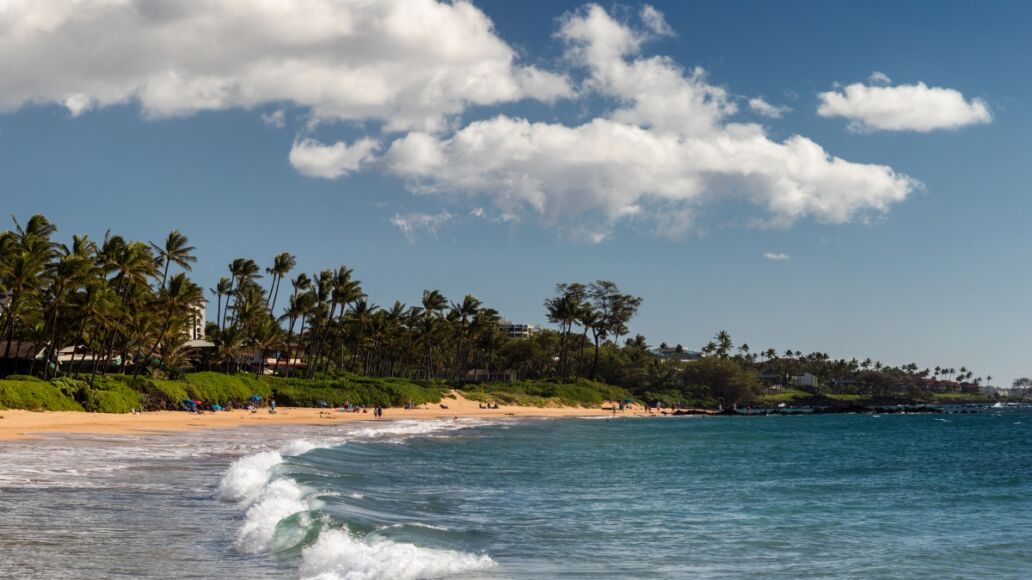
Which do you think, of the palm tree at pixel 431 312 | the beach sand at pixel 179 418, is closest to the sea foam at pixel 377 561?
the beach sand at pixel 179 418

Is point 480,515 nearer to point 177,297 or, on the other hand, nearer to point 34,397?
point 34,397

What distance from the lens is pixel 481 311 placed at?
4995 inches

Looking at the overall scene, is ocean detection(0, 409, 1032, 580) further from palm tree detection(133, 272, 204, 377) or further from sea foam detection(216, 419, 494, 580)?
Result: palm tree detection(133, 272, 204, 377)

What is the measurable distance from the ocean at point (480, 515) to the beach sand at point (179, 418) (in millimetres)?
5375

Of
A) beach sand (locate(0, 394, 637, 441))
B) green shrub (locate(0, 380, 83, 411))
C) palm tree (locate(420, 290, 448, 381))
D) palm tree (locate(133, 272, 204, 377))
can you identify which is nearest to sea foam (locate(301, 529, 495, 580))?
beach sand (locate(0, 394, 637, 441))

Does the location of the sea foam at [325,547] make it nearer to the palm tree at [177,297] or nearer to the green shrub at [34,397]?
the green shrub at [34,397]

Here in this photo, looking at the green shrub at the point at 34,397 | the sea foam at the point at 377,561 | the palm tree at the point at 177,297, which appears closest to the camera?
the sea foam at the point at 377,561

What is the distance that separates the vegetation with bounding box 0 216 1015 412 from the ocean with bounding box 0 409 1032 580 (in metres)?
23.6

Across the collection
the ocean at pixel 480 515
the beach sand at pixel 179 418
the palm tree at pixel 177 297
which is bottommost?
the beach sand at pixel 179 418

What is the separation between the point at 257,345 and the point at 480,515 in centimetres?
7360

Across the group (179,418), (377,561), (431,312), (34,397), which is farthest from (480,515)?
(431,312)

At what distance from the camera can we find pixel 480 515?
20.2 metres

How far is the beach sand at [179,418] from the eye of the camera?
40406 mm

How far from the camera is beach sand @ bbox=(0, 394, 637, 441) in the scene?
1591 inches
